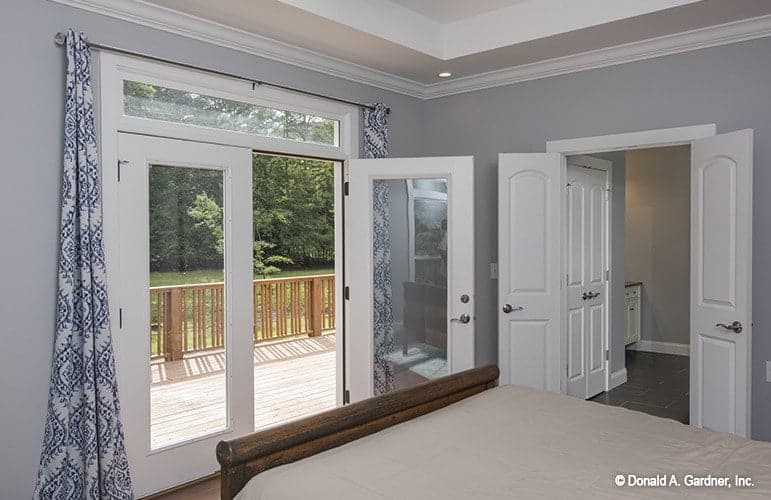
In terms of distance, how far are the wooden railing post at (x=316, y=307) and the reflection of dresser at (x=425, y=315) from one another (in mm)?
4013

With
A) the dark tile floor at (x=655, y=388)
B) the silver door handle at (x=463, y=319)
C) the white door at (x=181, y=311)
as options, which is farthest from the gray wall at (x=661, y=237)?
the white door at (x=181, y=311)

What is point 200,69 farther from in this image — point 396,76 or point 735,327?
point 735,327

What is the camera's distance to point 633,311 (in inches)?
280

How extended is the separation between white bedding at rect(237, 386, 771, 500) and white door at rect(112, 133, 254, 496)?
1.72m

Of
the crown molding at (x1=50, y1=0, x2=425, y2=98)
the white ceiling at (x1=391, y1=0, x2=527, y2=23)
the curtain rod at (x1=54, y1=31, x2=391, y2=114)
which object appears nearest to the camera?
the curtain rod at (x1=54, y1=31, x2=391, y2=114)

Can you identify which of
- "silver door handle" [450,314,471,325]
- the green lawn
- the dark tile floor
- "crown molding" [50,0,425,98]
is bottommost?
the dark tile floor

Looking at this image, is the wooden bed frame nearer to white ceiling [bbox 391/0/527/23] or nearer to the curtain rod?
the curtain rod

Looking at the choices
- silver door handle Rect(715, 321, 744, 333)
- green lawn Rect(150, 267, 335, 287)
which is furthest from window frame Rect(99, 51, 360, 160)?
silver door handle Rect(715, 321, 744, 333)

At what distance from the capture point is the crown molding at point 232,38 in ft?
10.0

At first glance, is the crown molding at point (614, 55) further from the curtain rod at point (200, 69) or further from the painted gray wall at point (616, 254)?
the painted gray wall at point (616, 254)

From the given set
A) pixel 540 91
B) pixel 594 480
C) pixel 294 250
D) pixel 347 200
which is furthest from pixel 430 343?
pixel 294 250

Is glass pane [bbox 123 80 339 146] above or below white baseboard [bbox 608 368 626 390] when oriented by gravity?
above

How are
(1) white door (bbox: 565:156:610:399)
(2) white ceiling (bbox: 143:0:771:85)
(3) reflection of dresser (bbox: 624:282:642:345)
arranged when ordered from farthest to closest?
(3) reflection of dresser (bbox: 624:282:642:345) → (1) white door (bbox: 565:156:610:399) → (2) white ceiling (bbox: 143:0:771:85)

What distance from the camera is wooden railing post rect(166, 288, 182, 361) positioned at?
10.8ft
